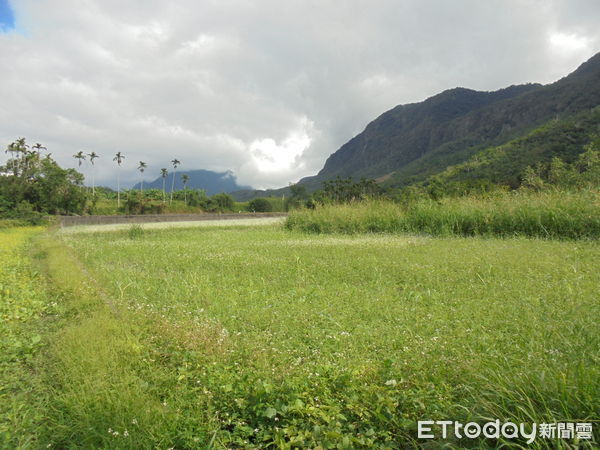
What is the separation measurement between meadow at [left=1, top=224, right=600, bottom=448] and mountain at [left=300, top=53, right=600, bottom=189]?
54554mm

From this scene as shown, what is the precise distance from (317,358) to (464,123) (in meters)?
156

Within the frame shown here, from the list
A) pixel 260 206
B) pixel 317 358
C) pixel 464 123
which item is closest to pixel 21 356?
pixel 317 358

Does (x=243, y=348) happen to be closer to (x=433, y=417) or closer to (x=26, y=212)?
(x=433, y=417)

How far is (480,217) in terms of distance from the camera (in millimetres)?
11031

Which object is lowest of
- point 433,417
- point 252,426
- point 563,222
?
point 252,426

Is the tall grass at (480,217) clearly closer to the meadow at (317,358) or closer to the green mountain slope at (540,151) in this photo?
the meadow at (317,358)

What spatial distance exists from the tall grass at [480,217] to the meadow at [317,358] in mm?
4777

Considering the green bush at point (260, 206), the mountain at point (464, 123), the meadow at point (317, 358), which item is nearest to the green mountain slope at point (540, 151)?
the mountain at point (464, 123)

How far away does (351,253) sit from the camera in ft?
26.0

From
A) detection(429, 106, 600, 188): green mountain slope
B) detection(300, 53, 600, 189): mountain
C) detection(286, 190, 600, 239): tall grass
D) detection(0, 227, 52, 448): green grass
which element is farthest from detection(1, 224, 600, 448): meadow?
detection(300, 53, 600, 189): mountain

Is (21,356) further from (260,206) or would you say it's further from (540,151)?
(540,151)

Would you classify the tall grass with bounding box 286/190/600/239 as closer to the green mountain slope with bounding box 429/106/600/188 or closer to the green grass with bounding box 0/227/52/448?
the green grass with bounding box 0/227/52/448

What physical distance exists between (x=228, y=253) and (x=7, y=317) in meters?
4.73

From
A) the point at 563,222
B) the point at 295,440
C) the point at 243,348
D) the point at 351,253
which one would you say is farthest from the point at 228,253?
the point at 563,222
